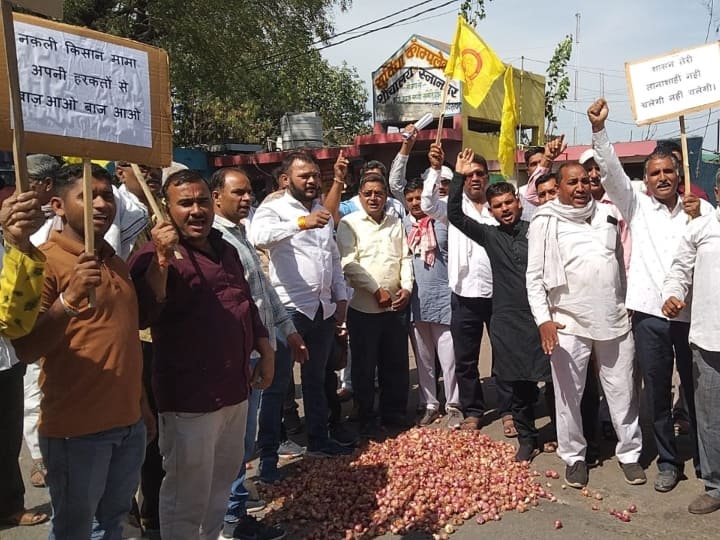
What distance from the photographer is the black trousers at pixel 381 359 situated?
5137mm

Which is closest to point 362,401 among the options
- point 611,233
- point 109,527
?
point 611,233

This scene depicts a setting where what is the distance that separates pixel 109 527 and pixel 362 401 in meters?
2.75

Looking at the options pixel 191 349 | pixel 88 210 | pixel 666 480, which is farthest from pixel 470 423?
pixel 88 210

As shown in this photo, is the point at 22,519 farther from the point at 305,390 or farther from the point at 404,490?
the point at 404,490

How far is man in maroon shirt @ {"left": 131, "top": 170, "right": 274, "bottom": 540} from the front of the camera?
2758 millimetres

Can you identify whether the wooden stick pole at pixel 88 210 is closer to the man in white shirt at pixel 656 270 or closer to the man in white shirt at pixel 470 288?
the man in white shirt at pixel 656 270

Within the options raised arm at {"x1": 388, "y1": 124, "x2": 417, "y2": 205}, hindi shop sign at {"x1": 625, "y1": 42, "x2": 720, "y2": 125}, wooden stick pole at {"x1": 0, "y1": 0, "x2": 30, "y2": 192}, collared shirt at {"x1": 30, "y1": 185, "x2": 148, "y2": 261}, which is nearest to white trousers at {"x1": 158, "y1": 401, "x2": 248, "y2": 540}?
collared shirt at {"x1": 30, "y1": 185, "x2": 148, "y2": 261}

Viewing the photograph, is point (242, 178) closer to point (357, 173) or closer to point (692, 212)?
point (692, 212)

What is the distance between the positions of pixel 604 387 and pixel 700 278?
941 mm

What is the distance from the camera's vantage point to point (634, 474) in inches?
161

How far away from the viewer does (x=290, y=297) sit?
4.33 metres

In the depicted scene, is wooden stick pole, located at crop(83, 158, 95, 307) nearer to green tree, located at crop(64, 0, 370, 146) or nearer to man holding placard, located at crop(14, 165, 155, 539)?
man holding placard, located at crop(14, 165, 155, 539)

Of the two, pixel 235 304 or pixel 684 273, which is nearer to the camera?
Answer: pixel 235 304

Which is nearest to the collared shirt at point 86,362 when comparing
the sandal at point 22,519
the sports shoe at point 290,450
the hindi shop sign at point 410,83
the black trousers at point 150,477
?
the black trousers at point 150,477
